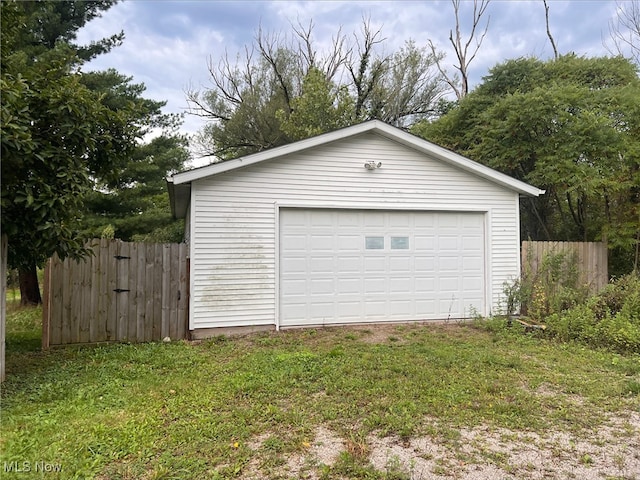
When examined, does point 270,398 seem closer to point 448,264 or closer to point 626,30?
point 448,264

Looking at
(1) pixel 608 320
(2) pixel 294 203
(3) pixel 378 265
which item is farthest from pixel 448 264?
(2) pixel 294 203

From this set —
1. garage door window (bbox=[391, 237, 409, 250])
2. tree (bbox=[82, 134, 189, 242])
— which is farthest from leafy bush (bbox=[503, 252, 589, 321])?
tree (bbox=[82, 134, 189, 242])

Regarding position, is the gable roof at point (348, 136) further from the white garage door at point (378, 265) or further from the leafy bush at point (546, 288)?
the leafy bush at point (546, 288)

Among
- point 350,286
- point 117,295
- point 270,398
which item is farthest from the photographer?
point 350,286

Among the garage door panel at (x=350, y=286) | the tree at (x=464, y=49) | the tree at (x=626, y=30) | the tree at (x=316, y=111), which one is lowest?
the garage door panel at (x=350, y=286)

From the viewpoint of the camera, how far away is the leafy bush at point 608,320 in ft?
19.8

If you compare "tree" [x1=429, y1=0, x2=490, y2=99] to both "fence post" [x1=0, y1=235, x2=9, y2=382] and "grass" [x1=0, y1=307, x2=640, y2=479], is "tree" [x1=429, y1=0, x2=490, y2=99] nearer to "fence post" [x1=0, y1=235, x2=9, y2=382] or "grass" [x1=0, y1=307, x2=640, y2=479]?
"grass" [x1=0, y1=307, x2=640, y2=479]

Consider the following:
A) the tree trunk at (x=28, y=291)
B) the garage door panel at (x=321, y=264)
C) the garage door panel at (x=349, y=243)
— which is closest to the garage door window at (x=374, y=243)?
the garage door panel at (x=349, y=243)

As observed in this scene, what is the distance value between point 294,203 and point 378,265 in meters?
2.06

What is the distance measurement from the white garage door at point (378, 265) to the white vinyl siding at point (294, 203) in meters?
0.23

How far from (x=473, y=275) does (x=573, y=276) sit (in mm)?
2233

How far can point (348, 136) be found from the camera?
7.83m

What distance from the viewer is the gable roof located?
7.03 metres

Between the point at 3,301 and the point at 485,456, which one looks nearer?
the point at 485,456
